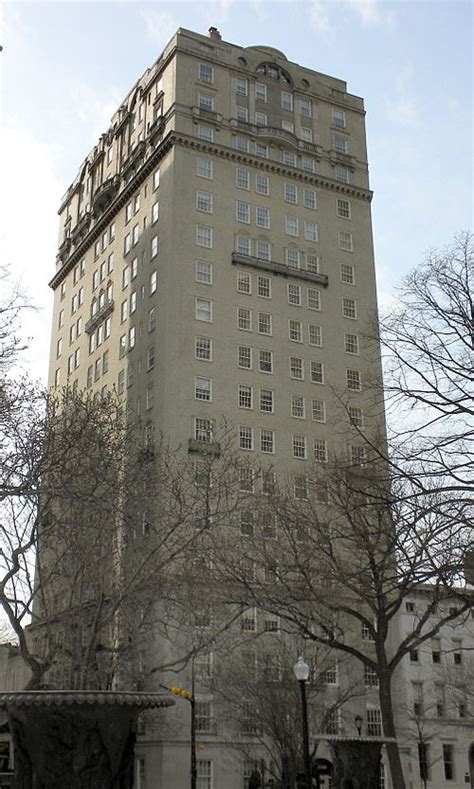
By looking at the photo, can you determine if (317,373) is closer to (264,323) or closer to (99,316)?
(264,323)

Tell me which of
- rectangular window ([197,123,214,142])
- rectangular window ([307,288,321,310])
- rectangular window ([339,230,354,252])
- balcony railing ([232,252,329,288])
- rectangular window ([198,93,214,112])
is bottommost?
rectangular window ([307,288,321,310])

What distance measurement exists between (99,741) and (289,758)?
26952 mm

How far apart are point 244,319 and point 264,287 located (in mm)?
4006

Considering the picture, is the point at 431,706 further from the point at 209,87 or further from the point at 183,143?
the point at 209,87

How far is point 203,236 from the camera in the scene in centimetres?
7594

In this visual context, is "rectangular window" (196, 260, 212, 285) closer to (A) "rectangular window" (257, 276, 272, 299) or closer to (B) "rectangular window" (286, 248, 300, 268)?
(A) "rectangular window" (257, 276, 272, 299)

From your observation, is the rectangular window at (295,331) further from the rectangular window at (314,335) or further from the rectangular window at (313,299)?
the rectangular window at (313,299)

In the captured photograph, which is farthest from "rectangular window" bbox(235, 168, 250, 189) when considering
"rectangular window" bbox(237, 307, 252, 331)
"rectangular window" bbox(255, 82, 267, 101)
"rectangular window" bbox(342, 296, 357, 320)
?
"rectangular window" bbox(342, 296, 357, 320)

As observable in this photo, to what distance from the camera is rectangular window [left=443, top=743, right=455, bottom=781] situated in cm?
7375

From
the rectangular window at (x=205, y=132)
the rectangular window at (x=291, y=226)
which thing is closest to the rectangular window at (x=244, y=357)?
the rectangular window at (x=291, y=226)

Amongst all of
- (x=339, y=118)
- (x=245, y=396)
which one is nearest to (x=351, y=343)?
(x=245, y=396)

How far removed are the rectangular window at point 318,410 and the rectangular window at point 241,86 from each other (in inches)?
1208

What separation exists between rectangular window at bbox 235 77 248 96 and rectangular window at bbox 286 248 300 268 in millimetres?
16394

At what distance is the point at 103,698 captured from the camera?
18.2 meters
